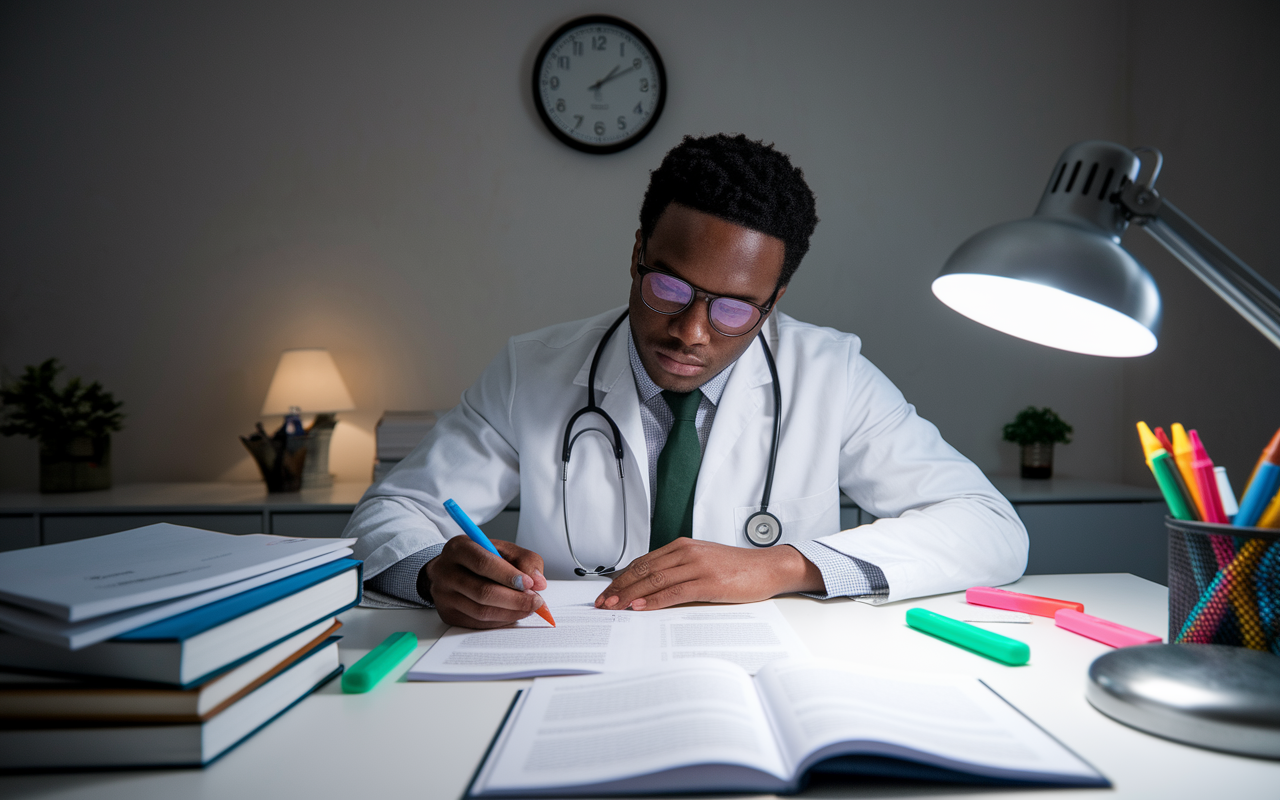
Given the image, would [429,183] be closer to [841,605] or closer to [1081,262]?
[841,605]

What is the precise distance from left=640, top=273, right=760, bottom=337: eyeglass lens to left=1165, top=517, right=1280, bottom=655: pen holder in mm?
700

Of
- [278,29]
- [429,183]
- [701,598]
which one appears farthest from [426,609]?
[278,29]

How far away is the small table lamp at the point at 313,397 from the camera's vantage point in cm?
243

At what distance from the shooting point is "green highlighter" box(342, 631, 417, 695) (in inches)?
27.5

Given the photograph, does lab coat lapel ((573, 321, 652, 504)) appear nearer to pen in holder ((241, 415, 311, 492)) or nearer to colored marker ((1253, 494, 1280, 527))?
colored marker ((1253, 494, 1280, 527))

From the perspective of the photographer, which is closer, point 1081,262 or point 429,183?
point 1081,262

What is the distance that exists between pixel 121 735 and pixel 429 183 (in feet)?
7.84

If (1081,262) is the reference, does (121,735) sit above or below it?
below

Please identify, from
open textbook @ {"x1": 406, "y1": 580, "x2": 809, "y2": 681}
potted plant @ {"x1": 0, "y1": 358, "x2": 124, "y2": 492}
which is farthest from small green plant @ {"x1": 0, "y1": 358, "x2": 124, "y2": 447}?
open textbook @ {"x1": 406, "y1": 580, "x2": 809, "y2": 681}

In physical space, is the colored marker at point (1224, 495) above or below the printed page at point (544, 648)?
above

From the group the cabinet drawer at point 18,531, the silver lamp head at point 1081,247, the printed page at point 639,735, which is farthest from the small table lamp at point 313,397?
the silver lamp head at point 1081,247

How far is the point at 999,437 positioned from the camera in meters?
2.78

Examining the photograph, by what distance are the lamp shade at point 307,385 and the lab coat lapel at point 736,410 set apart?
5.17 feet

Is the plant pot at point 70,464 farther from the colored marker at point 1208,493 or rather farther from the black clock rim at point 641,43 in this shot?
the colored marker at point 1208,493
